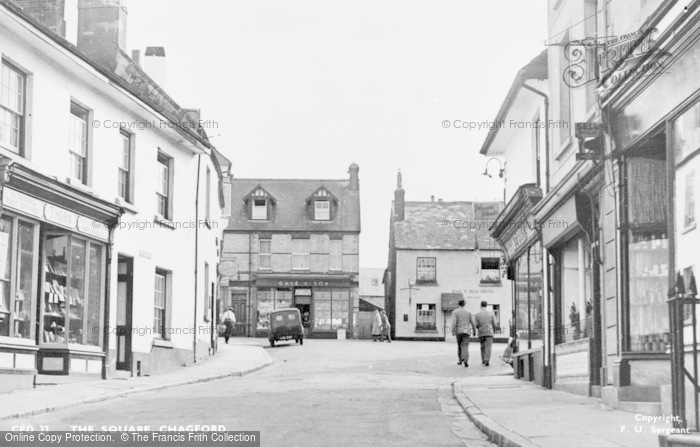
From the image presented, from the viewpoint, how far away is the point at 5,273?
50.8 feet

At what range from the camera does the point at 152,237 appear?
22.0 metres

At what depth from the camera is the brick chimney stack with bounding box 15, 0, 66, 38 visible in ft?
64.1

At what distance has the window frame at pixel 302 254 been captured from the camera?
187ft

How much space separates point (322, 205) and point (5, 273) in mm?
42727

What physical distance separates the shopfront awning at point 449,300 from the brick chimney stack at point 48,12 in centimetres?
4004

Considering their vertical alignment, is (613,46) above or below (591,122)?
above

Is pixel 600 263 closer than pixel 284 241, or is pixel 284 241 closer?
pixel 600 263

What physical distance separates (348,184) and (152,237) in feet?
124

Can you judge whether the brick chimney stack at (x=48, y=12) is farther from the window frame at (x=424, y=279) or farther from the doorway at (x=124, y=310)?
the window frame at (x=424, y=279)

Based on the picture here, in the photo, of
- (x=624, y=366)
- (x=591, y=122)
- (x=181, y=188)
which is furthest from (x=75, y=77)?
(x=624, y=366)

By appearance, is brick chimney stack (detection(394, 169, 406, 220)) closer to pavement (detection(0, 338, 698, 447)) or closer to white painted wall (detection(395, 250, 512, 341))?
white painted wall (detection(395, 250, 512, 341))

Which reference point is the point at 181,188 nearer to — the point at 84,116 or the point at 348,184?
the point at 84,116

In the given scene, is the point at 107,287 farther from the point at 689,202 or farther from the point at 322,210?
the point at 322,210

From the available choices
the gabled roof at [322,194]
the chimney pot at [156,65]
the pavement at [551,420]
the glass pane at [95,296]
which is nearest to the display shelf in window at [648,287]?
the pavement at [551,420]
